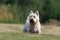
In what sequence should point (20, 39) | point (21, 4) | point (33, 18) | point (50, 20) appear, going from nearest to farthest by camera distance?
point (20, 39), point (33, 18), point (50, 20), point (21, 4)

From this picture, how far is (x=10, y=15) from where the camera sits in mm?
23297

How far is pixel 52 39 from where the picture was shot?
30.4ft

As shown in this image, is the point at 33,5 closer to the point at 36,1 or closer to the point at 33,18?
the point at 36,1

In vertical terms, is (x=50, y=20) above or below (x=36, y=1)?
below

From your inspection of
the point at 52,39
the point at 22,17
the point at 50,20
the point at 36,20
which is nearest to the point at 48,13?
the point at 50,20

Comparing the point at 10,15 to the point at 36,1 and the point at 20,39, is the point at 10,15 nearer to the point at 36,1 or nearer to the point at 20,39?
the point at 36,1

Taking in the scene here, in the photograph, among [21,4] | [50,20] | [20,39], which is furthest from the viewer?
[21,4]

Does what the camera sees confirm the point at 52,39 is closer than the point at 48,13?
Yes

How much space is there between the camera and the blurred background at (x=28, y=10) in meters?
23.0

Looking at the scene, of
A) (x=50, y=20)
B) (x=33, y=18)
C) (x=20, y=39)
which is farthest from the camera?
(x=50, y=20)

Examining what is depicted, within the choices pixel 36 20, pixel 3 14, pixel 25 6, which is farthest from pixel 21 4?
pixel 36 20

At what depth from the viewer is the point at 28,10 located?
2334 centimetres

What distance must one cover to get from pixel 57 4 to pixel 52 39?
1523 cm

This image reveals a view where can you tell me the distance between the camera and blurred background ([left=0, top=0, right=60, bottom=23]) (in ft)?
75.5
